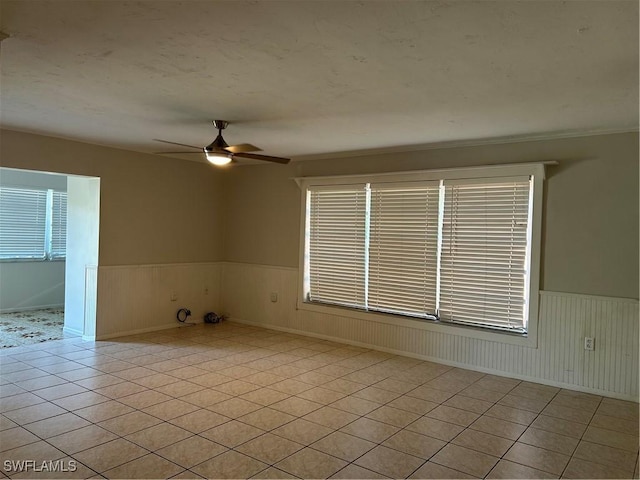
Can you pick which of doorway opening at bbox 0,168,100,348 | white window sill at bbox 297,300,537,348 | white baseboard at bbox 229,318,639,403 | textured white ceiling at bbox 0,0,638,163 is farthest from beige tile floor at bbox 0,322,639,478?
textured white ceiling at bbox 0,0,638,163

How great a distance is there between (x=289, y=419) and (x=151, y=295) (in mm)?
3523

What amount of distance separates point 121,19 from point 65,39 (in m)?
0.48

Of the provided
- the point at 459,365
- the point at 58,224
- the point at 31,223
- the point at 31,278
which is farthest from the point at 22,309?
the point at 459,365

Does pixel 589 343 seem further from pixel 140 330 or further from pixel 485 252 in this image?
pixel 140 330

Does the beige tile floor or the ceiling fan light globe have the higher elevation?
the ceiling fan light globe

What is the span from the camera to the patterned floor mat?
5.84 metres

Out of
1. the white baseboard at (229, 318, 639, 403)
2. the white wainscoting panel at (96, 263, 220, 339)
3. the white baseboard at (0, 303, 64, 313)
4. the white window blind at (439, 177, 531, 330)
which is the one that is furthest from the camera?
the white baseboard at (0, 303, 64, 313)

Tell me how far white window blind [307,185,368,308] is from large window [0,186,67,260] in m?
4.85

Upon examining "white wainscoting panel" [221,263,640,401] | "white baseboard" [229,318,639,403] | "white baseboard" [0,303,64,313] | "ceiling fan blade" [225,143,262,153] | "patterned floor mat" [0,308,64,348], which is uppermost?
"ceiling fan blade" [225,143,262,153]

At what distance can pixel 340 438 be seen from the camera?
3.29m

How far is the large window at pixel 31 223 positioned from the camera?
766 cm

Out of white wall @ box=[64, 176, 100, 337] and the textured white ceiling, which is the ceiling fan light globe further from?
white wall @ box=[64, 176, 100, 337]

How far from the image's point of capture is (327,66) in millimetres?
2836

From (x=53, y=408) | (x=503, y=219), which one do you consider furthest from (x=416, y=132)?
(x=53, y=408)
